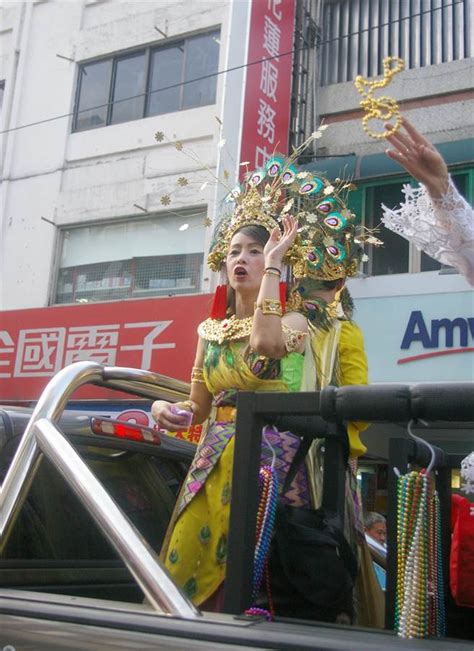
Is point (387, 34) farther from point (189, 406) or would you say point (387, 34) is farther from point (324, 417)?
point (324, 417)

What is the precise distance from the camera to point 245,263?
2.55m

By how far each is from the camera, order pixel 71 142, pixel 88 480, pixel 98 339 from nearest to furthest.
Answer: pixel 88 480
pixel 98 339
pixel 71 142

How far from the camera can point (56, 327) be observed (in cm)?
1039

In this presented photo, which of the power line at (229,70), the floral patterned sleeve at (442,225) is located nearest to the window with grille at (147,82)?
the power line at (229,70)

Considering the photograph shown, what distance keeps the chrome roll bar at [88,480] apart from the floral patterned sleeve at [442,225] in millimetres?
991

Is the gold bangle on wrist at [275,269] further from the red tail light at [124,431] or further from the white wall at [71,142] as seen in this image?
the white wall at [71,142]

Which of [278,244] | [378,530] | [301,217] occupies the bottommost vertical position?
[378,530]

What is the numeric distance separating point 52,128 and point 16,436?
420 inches

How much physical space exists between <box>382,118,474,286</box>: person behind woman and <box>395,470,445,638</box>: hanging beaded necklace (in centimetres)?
85

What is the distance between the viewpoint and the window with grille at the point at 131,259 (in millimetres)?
10695

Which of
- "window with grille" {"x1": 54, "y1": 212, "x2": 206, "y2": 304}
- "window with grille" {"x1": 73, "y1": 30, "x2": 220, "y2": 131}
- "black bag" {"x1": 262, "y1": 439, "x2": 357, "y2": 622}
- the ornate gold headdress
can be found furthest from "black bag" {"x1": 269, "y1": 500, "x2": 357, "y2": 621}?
"window with grille" {"x1": 73, "y1": 30, "x2": 220, "y2": 131}

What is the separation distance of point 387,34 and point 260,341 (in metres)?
9.31

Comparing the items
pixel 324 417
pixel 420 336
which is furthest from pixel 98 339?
pixel 324 417

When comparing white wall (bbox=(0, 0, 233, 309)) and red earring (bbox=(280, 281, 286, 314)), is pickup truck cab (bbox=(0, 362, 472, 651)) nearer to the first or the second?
red earring (bbox=(280, 281, 286, 314))
